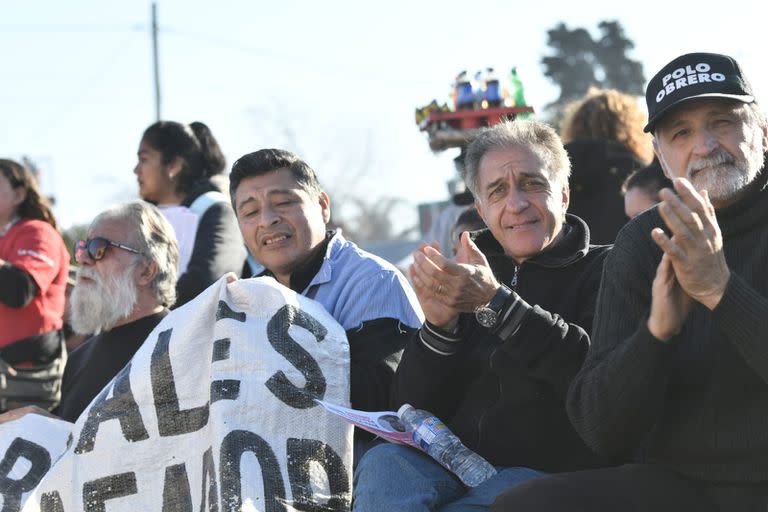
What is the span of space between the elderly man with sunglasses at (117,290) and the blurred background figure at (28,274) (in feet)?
3.35

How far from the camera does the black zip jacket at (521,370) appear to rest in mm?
3395

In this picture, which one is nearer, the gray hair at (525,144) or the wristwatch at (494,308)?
the wristwatch at (494,308)

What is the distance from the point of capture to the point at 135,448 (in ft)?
13.4

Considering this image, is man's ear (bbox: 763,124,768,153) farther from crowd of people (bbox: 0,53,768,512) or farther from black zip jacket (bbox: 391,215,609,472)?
black zip jacket (bbox: 391,215,609,472)

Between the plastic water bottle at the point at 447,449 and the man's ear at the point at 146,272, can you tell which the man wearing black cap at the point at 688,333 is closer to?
the plastic water bottle at the point at 447,449

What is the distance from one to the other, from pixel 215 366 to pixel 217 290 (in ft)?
0.99

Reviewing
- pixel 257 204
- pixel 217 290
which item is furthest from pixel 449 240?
pixel 217 290

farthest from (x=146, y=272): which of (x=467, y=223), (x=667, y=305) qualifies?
(x=667, y=305)

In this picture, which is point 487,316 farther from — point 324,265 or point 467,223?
point 467,223

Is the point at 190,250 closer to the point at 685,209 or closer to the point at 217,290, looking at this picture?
the point at 217,290

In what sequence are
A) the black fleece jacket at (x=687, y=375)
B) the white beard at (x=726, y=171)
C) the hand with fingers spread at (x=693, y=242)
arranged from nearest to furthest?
the hand with fingers spread at (x=693, y=242), the black fleece jacket at (x=687, y=375), the white beard at (x=726, y=171)

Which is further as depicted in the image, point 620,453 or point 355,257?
point 355,257

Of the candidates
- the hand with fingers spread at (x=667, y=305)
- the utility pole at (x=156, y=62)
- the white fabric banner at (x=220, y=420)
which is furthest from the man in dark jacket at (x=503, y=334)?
the utility pole at (x=156, y=62)

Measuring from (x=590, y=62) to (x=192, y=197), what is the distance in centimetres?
3722
